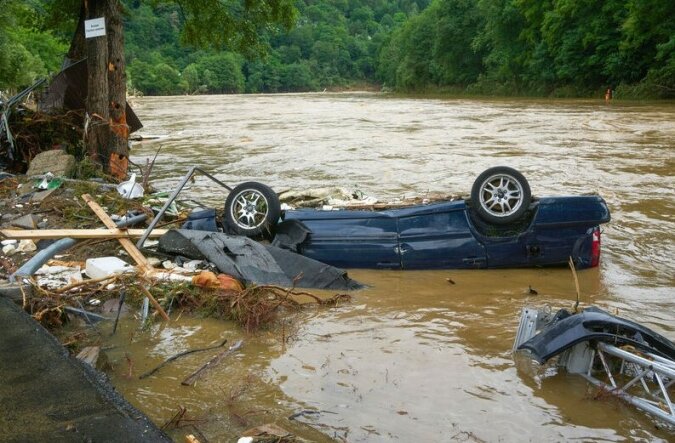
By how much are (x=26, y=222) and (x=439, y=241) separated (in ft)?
15.8

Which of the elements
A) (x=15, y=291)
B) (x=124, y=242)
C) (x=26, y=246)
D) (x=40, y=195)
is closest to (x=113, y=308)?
(x=15, y=291)

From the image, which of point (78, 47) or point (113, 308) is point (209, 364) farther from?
point (78, 47)

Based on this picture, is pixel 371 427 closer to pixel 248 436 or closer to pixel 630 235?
pixel 248 436

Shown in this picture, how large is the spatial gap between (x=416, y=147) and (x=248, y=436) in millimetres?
16138

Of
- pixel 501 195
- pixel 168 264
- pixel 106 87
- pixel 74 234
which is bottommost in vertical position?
pixel 168 264

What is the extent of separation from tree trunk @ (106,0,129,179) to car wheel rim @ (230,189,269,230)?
448cm

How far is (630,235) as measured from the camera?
8703mm

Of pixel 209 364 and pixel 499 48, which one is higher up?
pixel 499 48

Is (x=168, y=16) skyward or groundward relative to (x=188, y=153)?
skyward

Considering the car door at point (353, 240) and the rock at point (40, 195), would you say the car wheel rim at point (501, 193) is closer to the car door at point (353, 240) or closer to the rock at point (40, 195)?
the car door at point (353, 240)

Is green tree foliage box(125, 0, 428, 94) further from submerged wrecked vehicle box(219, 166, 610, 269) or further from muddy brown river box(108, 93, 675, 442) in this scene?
muddy brown river box(108, 93, 675, 442)

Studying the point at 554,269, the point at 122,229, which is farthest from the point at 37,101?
the point at 554,269

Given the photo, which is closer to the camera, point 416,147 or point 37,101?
point 37,101

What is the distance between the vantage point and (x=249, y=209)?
745cm
